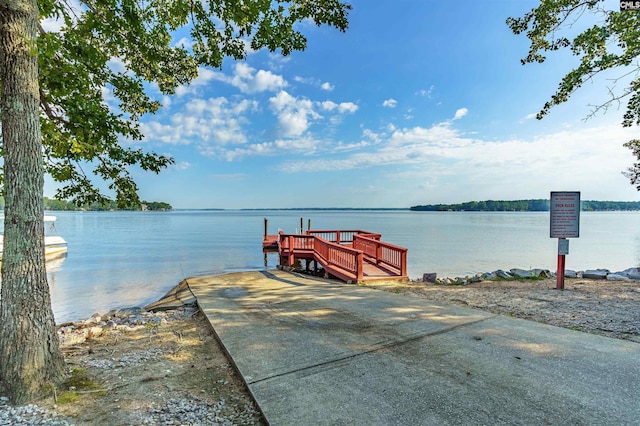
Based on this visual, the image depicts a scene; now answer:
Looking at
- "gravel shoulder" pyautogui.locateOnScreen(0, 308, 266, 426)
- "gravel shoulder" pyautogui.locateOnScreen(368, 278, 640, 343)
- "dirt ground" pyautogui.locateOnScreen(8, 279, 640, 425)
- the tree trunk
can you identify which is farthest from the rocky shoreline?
the tree trunk

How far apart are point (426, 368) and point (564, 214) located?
21.0ft

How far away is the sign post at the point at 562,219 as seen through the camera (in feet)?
23.9

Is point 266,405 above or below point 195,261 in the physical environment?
above

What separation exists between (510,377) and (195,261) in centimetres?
2247

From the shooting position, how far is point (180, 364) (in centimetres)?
355

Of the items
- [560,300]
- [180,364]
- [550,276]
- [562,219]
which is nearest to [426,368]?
[180,364]

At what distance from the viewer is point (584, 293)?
22.4ft

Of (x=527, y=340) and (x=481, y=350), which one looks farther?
(x=527, y=340)

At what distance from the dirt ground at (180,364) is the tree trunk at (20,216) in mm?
357

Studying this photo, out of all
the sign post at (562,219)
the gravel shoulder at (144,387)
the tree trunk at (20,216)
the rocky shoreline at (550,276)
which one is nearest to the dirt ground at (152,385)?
the gravel shoulder at (144,387)

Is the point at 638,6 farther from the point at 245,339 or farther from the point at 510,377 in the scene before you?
the point at 245,339

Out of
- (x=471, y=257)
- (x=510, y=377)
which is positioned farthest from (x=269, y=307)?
(x=471, y=257)

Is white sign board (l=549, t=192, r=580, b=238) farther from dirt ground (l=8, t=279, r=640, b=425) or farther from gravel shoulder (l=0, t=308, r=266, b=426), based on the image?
gravel shoulder (l=0, t=308, r=266, b=426)

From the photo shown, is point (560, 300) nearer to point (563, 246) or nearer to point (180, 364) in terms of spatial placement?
point (563, 246)
